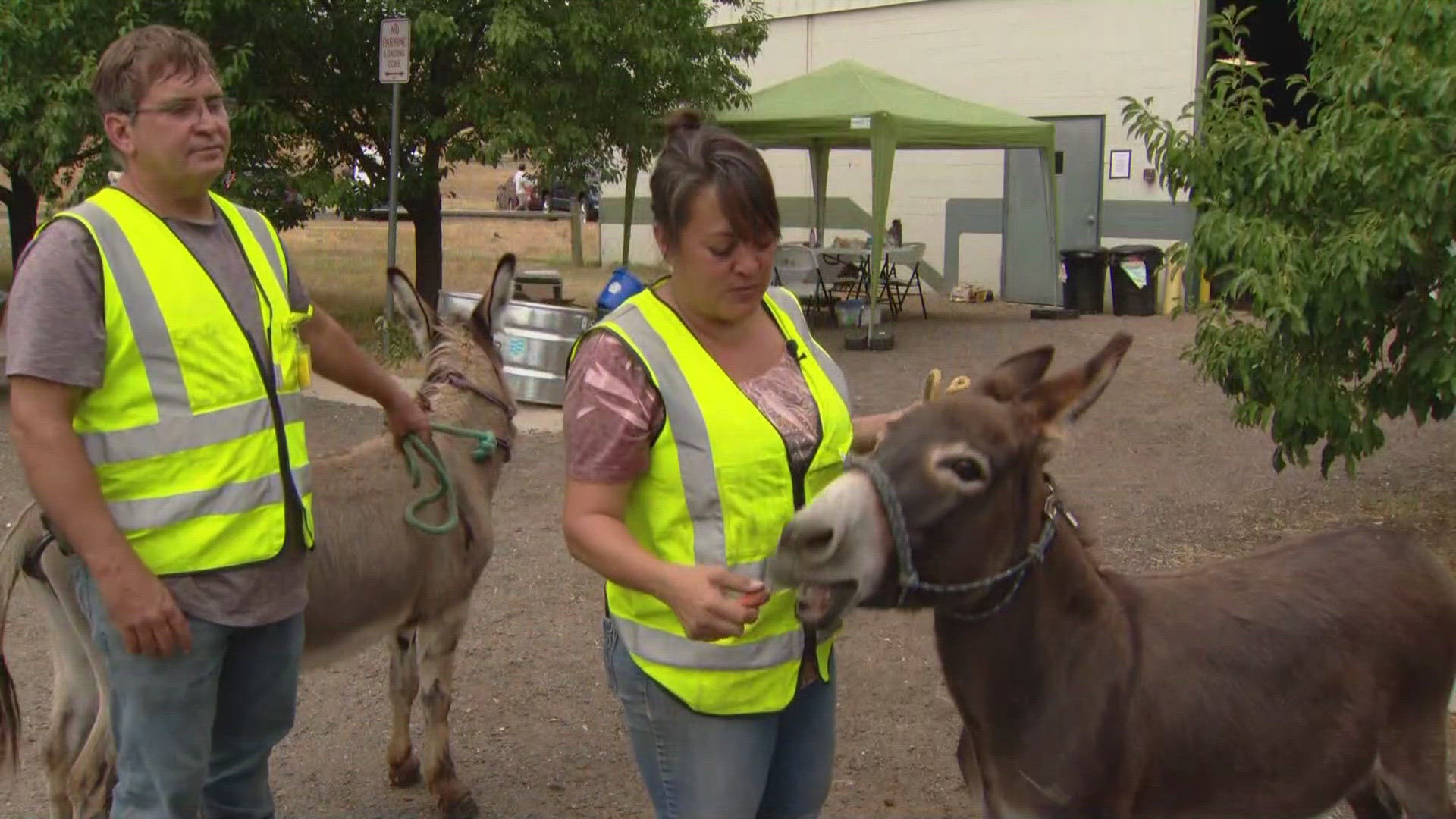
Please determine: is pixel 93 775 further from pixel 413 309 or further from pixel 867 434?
pixel 867 434

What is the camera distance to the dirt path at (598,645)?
13.8ft

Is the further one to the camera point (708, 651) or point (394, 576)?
point (394, 576)

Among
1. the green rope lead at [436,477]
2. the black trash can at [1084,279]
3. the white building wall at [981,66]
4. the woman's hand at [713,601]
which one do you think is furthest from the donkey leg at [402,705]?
the black trash can at [1084,279]

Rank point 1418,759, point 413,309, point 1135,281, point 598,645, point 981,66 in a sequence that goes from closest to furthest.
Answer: point 1418,759 < point 413,309 < point 598,645 < point 1135,281 < point 981,66

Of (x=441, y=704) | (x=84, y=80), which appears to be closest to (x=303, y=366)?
(x=441, y=704)

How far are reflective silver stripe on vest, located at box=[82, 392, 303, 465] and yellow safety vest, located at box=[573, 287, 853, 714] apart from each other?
79 cm

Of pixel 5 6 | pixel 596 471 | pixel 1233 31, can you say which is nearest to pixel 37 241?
pixel 596 471

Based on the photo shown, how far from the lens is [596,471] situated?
2115 millimetres

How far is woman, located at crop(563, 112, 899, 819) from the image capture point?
2.12 metres

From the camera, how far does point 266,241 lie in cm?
274

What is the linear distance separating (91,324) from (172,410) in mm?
215

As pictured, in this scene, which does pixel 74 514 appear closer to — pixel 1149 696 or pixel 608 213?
pixel 1149 696

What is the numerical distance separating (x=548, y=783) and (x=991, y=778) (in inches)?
86.5

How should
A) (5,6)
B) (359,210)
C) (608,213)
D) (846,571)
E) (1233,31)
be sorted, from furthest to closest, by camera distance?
(608,213) < (359,210) < (5,6) < (1233,31) < (846,571)
